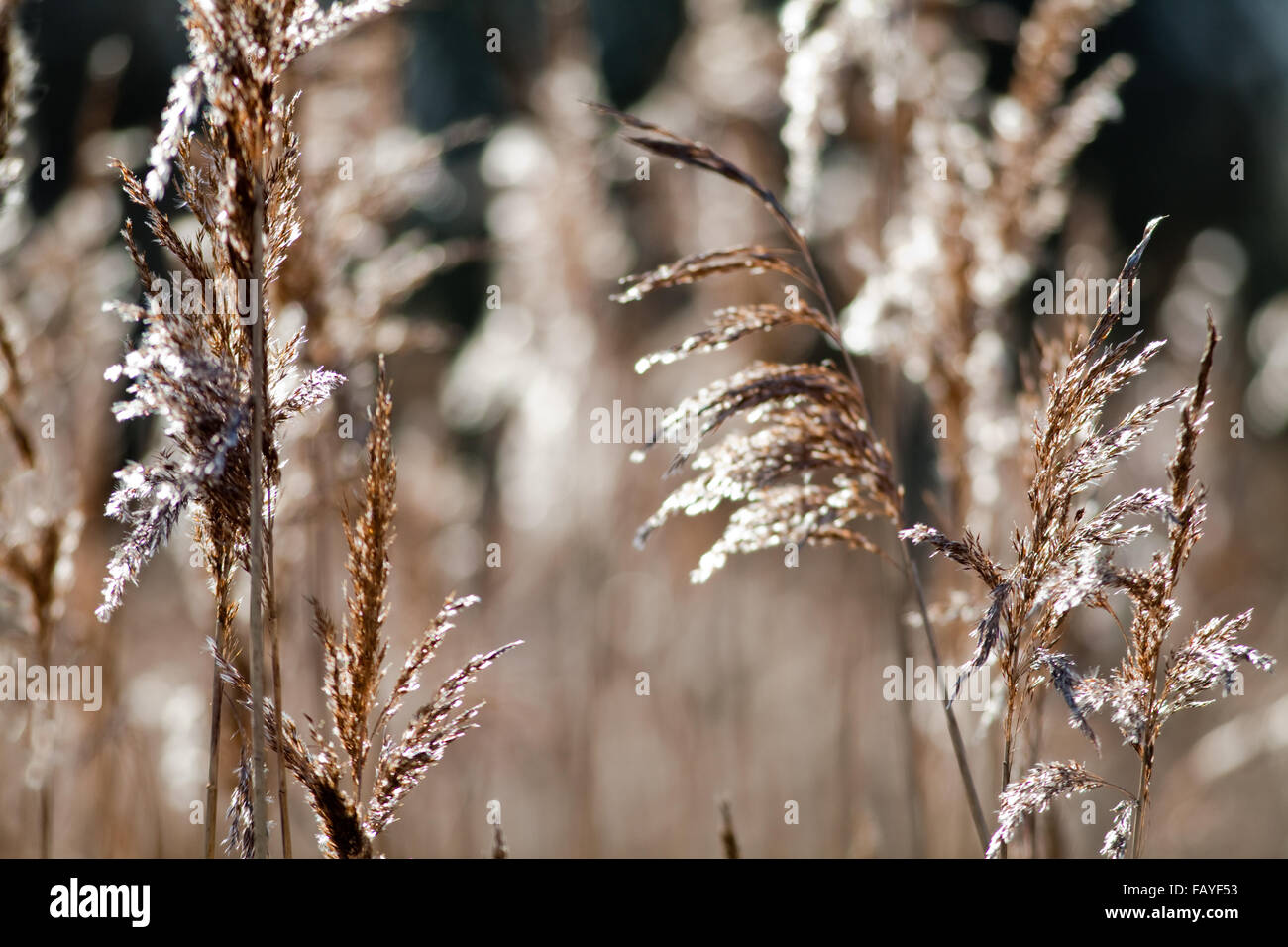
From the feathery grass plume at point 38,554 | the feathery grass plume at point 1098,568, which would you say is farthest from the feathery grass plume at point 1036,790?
the feathery grass plume at point 38,554

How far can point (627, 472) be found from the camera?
389 centimetres

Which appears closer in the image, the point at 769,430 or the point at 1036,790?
the point at 1036,790

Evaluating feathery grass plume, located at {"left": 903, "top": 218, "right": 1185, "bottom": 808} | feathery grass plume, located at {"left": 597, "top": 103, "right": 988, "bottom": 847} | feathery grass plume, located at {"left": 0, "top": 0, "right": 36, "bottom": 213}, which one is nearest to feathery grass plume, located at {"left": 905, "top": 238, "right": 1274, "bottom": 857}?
feathery grass plume, located at {"left": 903, "top": 218, "right": 1185, "bottom": 808}

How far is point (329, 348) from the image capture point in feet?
7.24

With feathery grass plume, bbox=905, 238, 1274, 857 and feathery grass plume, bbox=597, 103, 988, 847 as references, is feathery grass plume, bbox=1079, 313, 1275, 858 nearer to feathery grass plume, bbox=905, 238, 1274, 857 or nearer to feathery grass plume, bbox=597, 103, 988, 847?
feathery grass plume, bbox=905, 238, 1274, 857

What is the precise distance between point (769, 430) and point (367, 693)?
2.12ft

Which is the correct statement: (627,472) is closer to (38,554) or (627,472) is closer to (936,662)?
(38,554)

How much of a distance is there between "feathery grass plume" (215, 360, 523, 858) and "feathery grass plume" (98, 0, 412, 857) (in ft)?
0.22

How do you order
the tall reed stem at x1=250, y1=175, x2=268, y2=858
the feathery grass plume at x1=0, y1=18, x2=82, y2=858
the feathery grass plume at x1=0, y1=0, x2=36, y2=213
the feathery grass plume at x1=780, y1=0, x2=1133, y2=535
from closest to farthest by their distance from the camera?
the tall reed stem at x1=250, y1=175, x2=268, y2=858 < the feathery grass plume at x1=0, y1=0, x2=36, y2=213 < the feathery grass plume at x1=0, y1=18, x2=82, y2=858 < the feathery grass plume at x1=780, y1=0, x2=1133, y2=535

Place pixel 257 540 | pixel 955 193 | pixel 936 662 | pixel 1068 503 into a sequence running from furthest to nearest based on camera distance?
pixel 955 193 → pixel 936 662 → pixel 1068 503 → pixel 257 540

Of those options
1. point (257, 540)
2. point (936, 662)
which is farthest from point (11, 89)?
point (936, 662)

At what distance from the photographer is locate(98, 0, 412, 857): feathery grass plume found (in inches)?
44.9
